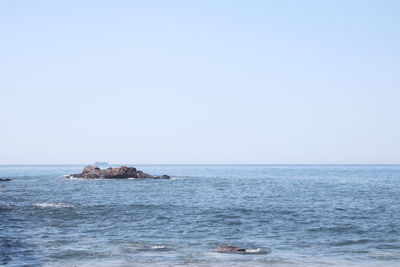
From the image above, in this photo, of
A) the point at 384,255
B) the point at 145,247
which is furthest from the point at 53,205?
the point at 384,255

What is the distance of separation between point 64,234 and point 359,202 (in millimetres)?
38679

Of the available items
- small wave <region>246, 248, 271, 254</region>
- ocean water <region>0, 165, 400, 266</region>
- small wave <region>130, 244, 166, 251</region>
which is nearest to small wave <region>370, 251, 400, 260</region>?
ocean water <region>0, 165, 400, 266</region>

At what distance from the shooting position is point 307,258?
25.4 meters

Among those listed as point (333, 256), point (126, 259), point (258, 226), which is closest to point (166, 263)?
point (126, 259)

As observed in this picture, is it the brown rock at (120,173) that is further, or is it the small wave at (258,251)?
the brown rock at (120,173)

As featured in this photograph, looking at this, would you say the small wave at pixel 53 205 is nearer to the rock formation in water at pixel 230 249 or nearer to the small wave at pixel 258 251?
the rock formation in water at pixel 230 249

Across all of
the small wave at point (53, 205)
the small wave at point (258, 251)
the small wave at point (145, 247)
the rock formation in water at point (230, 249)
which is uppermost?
the small wave at point (53, 205)

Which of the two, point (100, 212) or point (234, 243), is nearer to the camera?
point (234, 243)

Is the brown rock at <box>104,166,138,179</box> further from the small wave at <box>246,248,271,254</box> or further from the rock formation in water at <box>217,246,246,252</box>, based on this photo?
the small wave at <box>246,248,271,254</box>

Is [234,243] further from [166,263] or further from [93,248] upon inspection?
[93,248]

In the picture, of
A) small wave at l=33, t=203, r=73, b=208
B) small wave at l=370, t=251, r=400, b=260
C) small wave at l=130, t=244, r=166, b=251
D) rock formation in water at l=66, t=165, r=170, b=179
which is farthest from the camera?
rock formation in water at l=66, t=165, r=170, b=179

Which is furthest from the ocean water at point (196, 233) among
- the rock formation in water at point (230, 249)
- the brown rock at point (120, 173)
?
the brown rock at point (120, 173)

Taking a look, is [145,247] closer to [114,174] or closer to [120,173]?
[114,174]

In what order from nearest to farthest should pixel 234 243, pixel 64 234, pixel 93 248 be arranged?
pixel 93 248, pixel 234 243, pixel 64 234
